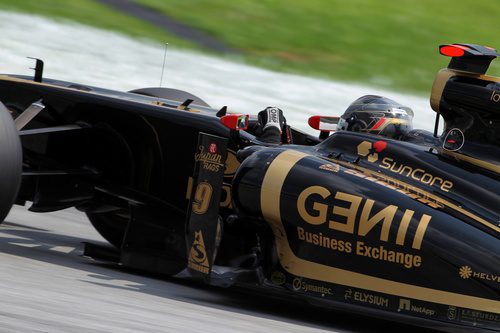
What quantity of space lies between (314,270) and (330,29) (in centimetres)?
997

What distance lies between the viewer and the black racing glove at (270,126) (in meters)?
6.84

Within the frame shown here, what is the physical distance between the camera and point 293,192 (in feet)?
19.5

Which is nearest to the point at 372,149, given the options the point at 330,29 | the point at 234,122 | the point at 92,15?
the point at 234,122

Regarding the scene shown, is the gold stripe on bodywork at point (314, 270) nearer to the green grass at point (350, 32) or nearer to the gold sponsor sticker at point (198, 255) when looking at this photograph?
the gold sponsor sticker at point (198, 255)

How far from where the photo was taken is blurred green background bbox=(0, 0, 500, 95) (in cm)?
1456

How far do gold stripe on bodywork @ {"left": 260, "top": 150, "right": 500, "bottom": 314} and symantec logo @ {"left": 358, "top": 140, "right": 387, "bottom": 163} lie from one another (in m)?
0.36

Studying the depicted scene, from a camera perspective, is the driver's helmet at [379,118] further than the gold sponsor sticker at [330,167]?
Yes

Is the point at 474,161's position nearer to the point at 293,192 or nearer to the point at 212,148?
the point at 293,192

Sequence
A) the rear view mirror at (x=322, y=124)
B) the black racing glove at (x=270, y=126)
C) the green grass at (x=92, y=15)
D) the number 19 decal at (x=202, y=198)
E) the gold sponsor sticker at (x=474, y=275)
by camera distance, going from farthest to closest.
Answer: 1. the green grass at (x=92, y=15)
2. the rear view mirror at (x=322, y=124)
3. the black racing glove at (x=270, y=126)
4. the number 19 decal at (x=202, y=198)
5. the gold sponsor sticker at (x=474, y=275)

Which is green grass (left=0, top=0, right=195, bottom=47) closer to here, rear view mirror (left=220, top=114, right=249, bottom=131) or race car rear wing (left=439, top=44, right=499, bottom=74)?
rear view mirror (left=220, top=114, right=249, bottom=131)

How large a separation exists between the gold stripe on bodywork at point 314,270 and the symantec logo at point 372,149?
0.36m

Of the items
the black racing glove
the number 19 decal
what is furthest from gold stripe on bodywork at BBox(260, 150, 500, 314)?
the black racing glove

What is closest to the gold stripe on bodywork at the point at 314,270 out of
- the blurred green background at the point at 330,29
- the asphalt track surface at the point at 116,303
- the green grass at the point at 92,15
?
the asphalt track surface at the point at 116,303

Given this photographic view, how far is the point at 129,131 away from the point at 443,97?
2.39 m
